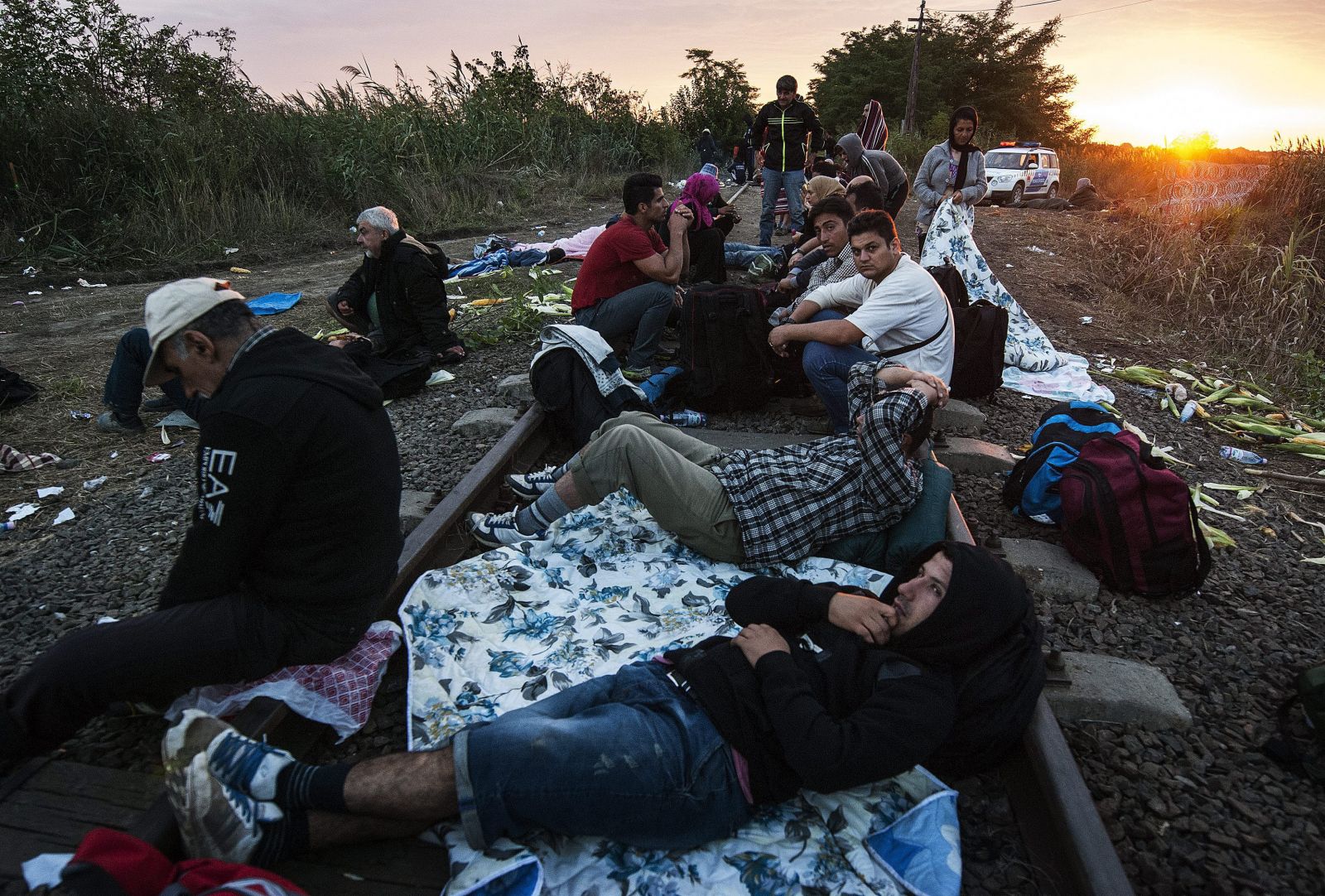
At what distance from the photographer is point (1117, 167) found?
79.9 ft

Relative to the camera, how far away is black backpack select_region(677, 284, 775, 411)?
18.0 feet

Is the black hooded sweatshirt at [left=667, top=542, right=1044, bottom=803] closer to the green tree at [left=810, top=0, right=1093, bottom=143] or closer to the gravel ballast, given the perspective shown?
the gravel ballast

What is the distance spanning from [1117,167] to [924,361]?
81.7 feet

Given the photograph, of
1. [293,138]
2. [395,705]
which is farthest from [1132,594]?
[293,138]

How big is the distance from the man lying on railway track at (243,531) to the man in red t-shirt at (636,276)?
3.74 metres

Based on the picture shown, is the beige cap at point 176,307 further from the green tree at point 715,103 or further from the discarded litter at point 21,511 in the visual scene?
the green tree at point 715,103

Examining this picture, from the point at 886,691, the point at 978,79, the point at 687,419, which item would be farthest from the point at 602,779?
the point at 978,79

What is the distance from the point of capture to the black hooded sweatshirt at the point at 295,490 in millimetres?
2311

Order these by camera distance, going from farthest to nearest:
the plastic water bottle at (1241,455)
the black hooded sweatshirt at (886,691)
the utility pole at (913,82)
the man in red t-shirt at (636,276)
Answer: the utility pole at (913,82) → the man in red t-shirt at (636,276) → the plastic water bottle at (1241,455) → the black hooded sweatshirt at (886,691)

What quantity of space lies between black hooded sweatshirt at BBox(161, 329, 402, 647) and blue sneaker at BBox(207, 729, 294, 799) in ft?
1.58

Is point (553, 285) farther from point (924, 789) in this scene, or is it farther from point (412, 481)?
point (924, 789)

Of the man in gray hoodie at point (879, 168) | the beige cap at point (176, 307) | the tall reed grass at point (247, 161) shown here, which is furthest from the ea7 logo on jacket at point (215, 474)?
the tall reed grass at point (247, 161)

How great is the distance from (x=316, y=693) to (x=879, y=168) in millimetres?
9194

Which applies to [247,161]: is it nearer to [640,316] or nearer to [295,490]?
[640,316]
